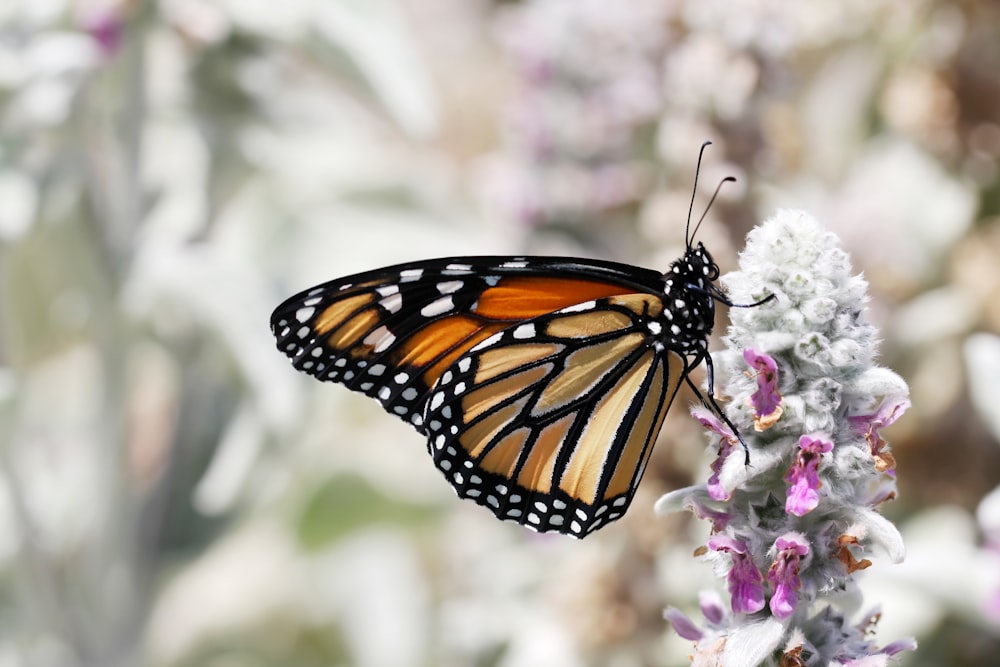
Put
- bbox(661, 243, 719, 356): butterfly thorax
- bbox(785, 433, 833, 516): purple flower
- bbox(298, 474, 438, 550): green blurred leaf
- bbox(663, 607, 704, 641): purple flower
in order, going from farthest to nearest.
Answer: bbox(298, 474, 438, 550): green blurred leaf, bbox(661, 243, 719, 356): butterfly thorax, bbox(663, 607, 704, 641): purple flower, bbox(785, 433, 833, 516): purple flower

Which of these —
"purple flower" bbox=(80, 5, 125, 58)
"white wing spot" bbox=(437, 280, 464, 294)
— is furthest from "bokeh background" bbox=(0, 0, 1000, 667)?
"white wing spot" bbox=(437, 280, 464, 294)

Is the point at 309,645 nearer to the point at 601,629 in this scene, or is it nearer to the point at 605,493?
the point at 601,629

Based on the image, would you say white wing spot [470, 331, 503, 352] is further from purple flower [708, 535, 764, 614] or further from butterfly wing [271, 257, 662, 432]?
purple flower [708, 535, 764, 614]

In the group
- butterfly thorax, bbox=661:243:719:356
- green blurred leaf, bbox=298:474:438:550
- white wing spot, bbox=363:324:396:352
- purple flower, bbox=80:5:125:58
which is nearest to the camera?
butterfly thorax, bbox=661:243:719:356

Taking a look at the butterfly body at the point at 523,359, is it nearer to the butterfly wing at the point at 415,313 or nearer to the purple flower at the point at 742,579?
the butterfly wing at the point at 415,313

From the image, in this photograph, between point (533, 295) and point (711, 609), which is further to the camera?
point (533, 295)

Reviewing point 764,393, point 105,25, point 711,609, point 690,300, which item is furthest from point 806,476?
point 105,25

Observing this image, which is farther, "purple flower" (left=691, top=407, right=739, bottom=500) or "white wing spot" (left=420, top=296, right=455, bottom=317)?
"white wing spot" (left=420, top=296, right=455, bottom=317)

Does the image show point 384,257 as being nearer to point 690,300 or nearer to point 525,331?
point 525,331
